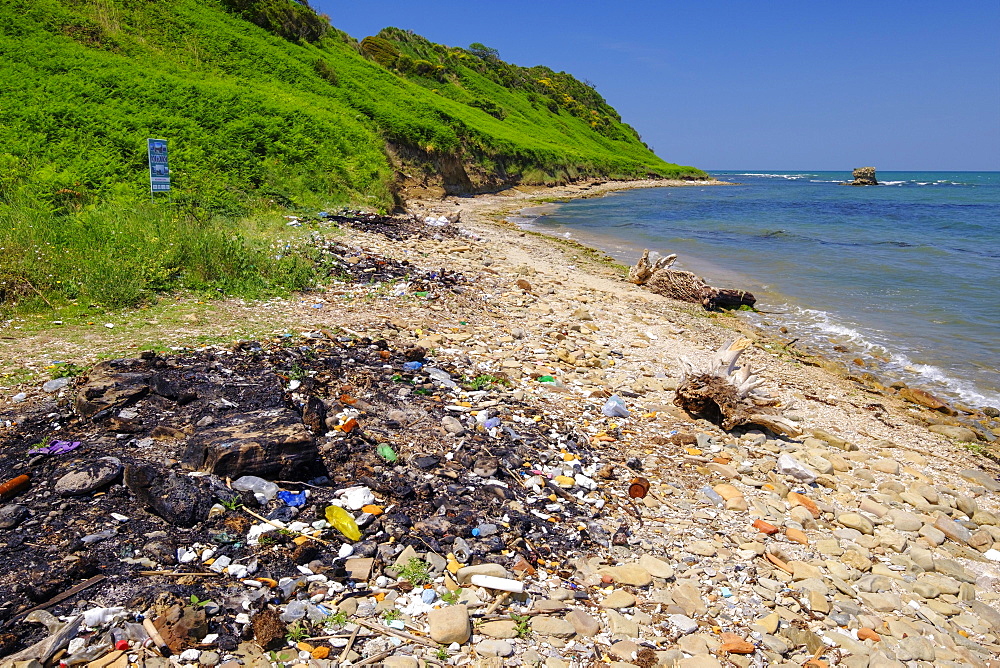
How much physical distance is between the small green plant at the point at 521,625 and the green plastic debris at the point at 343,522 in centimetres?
→ 107

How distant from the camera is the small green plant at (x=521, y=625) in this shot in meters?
2.95

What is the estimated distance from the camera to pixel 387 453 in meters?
4.27

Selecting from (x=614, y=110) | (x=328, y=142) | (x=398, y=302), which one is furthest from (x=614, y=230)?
(x=614, y=110)

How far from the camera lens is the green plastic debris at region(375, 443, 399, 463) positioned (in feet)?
13.9

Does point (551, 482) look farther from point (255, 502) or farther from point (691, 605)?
point (255, 502)

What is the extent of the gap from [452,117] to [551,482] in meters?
32.0

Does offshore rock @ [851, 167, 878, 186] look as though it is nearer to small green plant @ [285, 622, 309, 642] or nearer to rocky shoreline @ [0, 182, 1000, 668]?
rocky shoreline @ [0, 182, 1000, 668]

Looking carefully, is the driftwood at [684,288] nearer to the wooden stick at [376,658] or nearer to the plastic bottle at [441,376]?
the plastic bottle at [441,376]

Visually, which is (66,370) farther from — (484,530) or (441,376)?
(484,530)

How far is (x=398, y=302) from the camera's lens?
839 cm

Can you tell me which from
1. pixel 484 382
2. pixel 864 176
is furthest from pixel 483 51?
pixel 484 382

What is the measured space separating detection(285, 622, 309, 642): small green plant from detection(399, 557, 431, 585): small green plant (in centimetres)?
59

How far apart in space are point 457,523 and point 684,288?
927 centimetres

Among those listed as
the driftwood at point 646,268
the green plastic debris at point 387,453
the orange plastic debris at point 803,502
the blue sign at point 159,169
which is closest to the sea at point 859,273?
the driftwood at point 646,268
